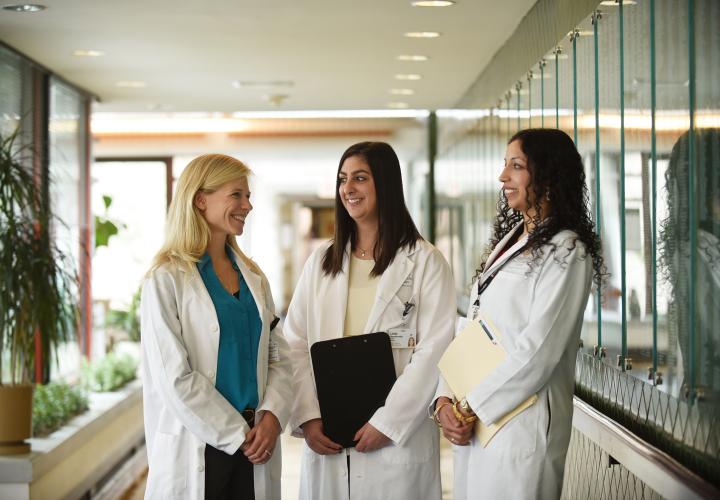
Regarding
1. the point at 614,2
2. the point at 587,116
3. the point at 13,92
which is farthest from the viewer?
the point at 13,92

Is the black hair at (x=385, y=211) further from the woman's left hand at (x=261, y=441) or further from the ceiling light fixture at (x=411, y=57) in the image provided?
the ceiling light fixture at (x=411, y=57)

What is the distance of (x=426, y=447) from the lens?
10.2 feet

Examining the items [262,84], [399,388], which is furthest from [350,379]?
[262,84]

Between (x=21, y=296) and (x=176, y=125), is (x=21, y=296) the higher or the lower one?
the lower one

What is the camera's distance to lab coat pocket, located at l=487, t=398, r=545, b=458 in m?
2.47

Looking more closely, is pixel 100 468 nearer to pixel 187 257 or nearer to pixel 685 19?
pixel 187 257

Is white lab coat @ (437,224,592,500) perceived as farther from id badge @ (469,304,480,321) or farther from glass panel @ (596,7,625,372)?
glass panel @ (596,7,625,372)

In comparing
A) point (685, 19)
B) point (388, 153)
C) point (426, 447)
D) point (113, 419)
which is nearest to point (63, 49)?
point (113, 419)

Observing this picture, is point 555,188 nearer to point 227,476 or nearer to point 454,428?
point 454,428

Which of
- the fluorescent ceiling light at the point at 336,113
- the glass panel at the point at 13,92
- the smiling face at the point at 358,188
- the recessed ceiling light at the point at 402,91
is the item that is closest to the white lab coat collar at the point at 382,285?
the smiling face at the point at 358,188

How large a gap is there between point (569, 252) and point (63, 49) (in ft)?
15.0

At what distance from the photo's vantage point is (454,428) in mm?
2652

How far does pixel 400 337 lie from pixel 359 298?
194mm

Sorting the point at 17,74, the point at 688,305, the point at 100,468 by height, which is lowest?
the point at 100,468
